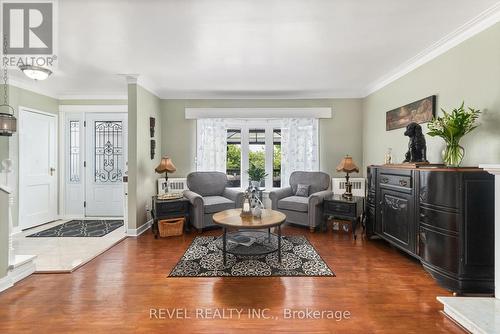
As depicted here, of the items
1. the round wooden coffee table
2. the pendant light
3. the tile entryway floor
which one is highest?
the pendant light

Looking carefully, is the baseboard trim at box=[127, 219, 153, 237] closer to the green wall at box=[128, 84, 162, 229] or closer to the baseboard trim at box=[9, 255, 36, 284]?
the green wall at box=[128, 84, 162, 229]

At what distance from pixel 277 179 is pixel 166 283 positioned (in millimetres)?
3348

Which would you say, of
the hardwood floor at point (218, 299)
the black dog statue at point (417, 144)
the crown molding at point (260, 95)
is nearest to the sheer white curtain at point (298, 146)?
the crown molding at point (260, 95)

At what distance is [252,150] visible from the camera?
5.47 metres

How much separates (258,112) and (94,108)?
3.28 meters

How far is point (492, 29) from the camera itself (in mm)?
2365

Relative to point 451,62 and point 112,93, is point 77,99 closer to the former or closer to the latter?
point 112,93

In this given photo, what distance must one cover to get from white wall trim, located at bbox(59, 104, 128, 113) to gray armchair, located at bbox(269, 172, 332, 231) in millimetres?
3400

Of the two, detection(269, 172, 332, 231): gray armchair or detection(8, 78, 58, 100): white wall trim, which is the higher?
detection(8, 78, 58, 100): white wall trim

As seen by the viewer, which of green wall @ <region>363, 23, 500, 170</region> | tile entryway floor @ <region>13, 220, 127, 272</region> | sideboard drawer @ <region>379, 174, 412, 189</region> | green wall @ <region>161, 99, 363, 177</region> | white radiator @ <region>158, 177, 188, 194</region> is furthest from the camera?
green wall @ <region>161, 99, 363, 177</region>

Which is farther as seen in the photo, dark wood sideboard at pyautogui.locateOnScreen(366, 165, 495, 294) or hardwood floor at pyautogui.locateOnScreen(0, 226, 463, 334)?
dark wood sideboard at pyautogui.locateOnScreen(366, 165, 495, 294)

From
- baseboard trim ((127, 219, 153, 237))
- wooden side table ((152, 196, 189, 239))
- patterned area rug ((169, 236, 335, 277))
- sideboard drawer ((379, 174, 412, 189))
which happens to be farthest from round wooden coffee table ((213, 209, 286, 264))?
baseboard trim ((127, 219, 153, 237))

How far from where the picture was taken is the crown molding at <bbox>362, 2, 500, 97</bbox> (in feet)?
7.67

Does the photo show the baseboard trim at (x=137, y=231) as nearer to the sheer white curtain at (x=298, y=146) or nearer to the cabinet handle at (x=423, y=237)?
the sheer white curtain at (x=298, y=146)
